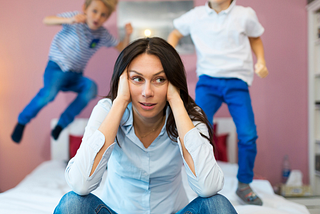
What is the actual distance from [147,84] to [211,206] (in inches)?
20.3

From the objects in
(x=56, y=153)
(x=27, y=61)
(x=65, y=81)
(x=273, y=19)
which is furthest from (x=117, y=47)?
(x=273, y=19)

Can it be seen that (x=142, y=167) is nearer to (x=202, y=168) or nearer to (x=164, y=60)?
(x=202, y=168)

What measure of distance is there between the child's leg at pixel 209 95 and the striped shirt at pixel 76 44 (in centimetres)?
117

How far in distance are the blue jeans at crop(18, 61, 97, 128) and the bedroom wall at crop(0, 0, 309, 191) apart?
10cm

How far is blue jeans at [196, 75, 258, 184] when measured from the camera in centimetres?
154

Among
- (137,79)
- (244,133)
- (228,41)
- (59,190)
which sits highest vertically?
(228,41)

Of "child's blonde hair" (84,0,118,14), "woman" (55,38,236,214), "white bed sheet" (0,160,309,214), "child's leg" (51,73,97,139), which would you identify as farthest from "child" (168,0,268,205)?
"child's leg" (51,73,97,139)

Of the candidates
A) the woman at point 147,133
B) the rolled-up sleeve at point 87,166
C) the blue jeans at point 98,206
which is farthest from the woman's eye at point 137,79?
the blue jeans at point 98,206

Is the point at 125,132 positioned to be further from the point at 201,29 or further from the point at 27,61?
the point at 27,61

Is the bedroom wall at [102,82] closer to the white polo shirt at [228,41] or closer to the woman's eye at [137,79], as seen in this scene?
the white polo shirt at [228,41]

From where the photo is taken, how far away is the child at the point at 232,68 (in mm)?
1551

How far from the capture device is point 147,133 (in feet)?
3.83

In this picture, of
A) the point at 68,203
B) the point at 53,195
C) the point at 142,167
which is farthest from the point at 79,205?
the point at 53,195

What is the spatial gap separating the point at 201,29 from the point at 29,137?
6.56 feet
